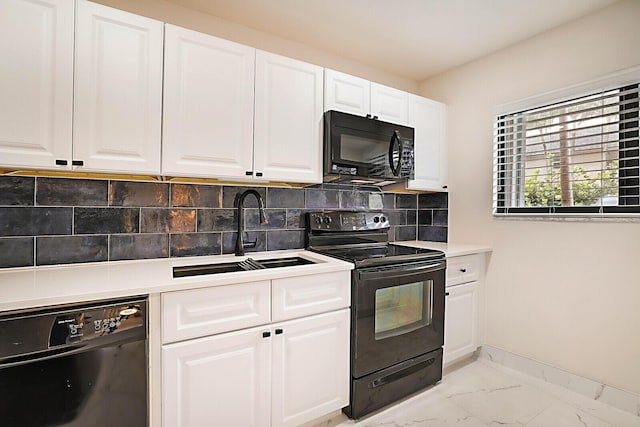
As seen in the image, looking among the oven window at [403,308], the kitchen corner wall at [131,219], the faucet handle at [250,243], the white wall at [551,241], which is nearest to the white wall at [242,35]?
the white wall at [551,241]

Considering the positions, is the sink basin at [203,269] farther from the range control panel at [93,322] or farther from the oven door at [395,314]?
the oven door at [395,314]

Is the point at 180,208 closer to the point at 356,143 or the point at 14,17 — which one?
the point at 14,17

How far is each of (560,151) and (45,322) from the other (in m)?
2.96

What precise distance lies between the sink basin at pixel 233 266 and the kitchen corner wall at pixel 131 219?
24cm

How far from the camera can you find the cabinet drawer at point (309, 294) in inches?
61.4

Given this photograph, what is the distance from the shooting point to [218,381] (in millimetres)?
1403

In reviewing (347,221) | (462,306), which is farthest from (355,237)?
(462,306)

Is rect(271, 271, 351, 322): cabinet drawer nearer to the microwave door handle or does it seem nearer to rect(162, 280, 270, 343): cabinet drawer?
rect(162, 280, 270, 343): cabinet drawer

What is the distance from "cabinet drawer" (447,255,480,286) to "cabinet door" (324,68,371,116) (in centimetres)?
127

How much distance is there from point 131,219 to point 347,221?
4.65 feet

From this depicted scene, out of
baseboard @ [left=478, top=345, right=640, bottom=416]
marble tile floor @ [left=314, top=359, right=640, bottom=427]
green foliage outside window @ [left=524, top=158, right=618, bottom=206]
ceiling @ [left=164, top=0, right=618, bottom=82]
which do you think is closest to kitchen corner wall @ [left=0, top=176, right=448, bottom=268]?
ceiling @ [left=164, top=0, right=618, bottom=82]

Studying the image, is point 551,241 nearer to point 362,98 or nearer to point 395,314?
point 395,314

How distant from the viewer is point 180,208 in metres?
1.89

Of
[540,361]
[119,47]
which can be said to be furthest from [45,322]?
[540,361]
